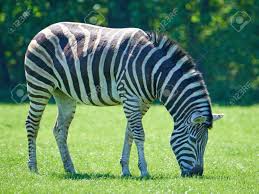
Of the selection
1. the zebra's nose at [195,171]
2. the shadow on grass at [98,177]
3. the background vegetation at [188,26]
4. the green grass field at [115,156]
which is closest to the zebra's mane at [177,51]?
the zebra's nose at [195,171]

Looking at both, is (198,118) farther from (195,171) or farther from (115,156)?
(115,156)

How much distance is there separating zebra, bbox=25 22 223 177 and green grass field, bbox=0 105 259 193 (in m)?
0.61

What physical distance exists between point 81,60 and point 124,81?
1.11 m

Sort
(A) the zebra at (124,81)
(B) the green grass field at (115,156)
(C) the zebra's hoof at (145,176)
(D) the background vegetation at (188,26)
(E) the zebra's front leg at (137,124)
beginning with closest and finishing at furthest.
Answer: (B) the green grass field at (115,156) < (A) the zebra at (124,81) < (C) the zebra's hoof at (145,176) < (E) the zebra's front leg at (137,124) < (D) the background vegetation at (188,26)

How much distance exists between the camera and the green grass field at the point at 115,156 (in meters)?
10.2

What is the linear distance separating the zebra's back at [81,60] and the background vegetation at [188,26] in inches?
594

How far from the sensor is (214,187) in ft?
33.3

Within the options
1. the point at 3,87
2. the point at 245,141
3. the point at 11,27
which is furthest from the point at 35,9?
the point at 245,141

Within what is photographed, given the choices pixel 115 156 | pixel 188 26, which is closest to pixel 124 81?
pixel 115 156

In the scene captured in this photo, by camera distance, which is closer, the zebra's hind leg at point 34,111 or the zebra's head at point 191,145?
the zebra's head at point 191,145

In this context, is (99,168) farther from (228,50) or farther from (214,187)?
(228,50)

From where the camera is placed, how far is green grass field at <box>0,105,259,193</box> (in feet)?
33.6

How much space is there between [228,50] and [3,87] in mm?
10687

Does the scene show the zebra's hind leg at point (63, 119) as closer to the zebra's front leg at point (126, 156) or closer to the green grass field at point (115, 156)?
the green grass field at point (115, 156)
